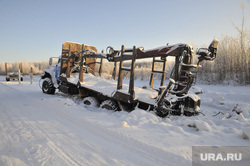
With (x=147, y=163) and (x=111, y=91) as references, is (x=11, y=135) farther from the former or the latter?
(x=111, y=91)

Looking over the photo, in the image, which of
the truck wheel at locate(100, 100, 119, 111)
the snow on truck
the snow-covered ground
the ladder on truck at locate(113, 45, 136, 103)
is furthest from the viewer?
the truck wheel at locate(100, 100, 119, 111)

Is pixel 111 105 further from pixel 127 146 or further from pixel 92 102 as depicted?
pixel 127 146

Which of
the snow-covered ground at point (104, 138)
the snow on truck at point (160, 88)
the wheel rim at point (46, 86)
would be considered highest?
the snow on truck at point (160, 88)

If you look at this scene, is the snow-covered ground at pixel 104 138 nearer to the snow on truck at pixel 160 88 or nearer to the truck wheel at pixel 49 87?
the snow on truck at pixel 160 88

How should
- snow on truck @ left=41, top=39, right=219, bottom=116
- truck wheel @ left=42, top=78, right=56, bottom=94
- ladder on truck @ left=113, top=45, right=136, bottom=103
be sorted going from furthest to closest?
1. truck wheel @ left=42, top=78, right=56, bottom=94
2. ladder on truck @ left=113, top=45, right=136, bottom=103
3. snow on truck @ left=41, top=39, right=219, bottom=116

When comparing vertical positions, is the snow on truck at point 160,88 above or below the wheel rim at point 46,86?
above

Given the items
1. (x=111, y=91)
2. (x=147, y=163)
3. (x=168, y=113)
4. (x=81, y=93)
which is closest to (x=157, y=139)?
(x=147, y=163)

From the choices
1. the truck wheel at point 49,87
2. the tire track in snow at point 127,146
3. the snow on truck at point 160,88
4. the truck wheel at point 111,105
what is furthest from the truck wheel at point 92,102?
the truck wheel at point 49,87

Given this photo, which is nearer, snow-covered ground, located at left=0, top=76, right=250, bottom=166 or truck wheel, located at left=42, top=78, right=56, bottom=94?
snow-covered ground, located at left=0, top=76, right=250, bottom=166

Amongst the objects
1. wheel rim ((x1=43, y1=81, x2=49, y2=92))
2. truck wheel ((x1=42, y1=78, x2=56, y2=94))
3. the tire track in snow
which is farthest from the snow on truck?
wheel rim ((x1=43, y1=81, x2=49, y2=92))

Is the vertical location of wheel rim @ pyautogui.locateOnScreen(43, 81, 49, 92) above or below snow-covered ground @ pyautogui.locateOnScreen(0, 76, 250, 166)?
above

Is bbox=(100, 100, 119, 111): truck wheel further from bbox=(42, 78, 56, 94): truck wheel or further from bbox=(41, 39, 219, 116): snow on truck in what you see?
bbox=(42, 78, 56, 94): truck wheel

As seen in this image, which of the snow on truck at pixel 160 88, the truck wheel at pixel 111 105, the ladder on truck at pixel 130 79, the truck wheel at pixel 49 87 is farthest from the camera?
the truck wheel at pixel 49 87

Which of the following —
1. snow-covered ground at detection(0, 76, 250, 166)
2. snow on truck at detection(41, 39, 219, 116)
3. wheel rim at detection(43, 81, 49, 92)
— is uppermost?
snow on truck at detection(41, 39, 219, 116)
